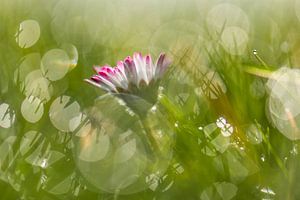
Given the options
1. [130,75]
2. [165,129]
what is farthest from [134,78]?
[165,129]

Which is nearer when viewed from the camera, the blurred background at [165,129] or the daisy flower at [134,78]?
the blurred background at [165,129]

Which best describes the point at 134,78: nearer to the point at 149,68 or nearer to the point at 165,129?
the point at 149,68

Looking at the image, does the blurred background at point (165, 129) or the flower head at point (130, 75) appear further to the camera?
the flower head at point (130, 75)

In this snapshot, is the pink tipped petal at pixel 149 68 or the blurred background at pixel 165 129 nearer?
the blurred background at pixel 165 129

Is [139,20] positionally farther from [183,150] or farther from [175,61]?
[183,150]
